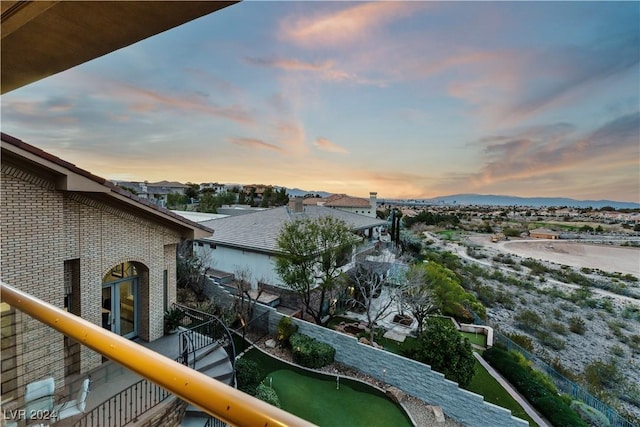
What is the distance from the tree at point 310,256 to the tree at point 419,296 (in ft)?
8.66

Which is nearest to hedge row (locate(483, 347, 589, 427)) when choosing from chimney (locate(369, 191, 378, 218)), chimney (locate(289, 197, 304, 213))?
chimney (locate(289, 197, 304, 213))

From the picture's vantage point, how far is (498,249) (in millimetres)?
30281

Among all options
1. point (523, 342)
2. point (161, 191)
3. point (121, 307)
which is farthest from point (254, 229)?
point (161, 191)

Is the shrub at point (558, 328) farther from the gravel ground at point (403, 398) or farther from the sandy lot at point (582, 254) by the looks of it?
the sandy lot at point (582, 254)

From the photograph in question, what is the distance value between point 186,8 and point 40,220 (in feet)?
18.7

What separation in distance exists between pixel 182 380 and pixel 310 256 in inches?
395

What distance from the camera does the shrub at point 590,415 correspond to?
8.11 meters

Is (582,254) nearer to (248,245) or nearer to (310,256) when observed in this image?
(310,256)

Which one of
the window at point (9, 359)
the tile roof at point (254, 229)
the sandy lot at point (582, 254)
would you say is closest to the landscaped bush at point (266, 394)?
the tile roof at point (254, 229)

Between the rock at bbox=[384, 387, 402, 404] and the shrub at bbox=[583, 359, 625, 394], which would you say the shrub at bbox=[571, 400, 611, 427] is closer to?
the shrub at bbox=[583, 359, 625, 394]

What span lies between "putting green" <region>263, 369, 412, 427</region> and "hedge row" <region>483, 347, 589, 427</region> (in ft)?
12.7

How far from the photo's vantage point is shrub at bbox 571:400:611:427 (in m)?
8.11

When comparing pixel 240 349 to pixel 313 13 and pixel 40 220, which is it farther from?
pixel 313 13

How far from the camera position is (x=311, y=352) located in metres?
8.62
